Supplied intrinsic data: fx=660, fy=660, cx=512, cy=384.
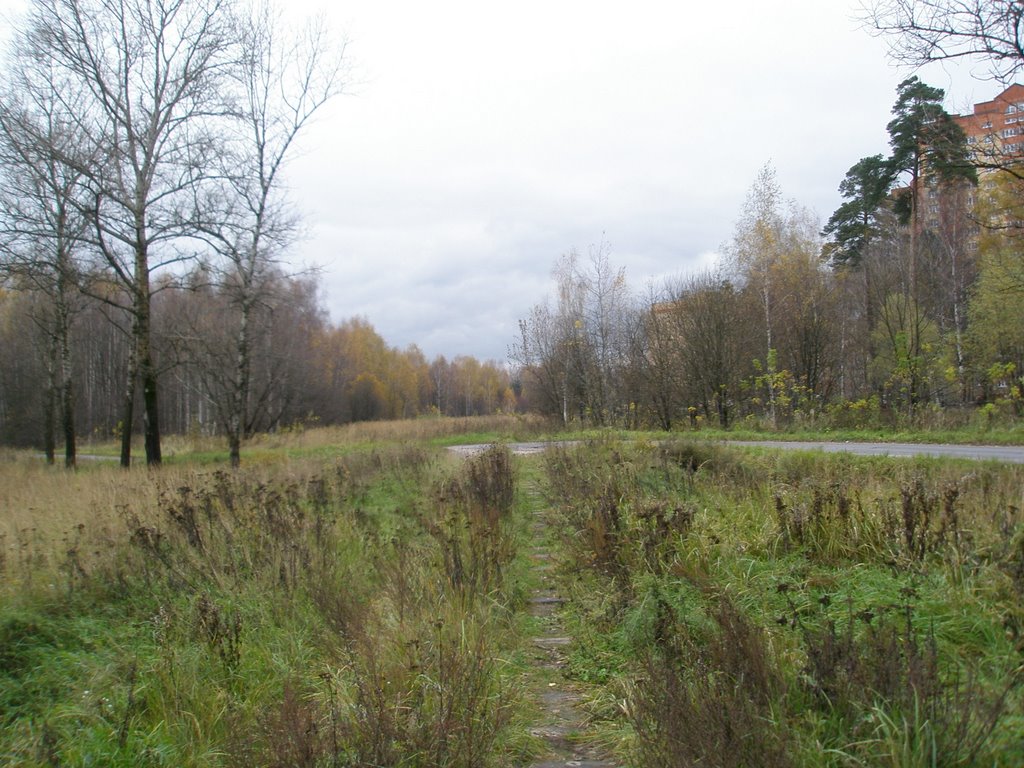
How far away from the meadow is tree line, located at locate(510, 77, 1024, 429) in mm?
15392

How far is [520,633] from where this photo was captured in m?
4.57

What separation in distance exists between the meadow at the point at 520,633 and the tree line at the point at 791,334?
50.5 feet

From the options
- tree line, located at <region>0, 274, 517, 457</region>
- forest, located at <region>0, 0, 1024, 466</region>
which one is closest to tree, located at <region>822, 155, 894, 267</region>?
forest, located at <region>0, 0, 1024, 466</region>

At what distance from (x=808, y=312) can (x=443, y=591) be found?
23043 millimetres

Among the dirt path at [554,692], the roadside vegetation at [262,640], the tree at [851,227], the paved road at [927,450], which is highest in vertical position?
the tree at [851,227]

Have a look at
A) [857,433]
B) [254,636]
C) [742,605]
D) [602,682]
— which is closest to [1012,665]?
[742,605]

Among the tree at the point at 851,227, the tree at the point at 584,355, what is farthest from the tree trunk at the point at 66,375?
the tree at the point at 851,227

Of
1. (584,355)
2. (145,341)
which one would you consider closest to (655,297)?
(584,355)

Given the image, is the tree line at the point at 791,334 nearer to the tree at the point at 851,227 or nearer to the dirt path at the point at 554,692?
the tree at the point at 851,227

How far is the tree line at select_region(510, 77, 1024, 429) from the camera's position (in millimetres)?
21938

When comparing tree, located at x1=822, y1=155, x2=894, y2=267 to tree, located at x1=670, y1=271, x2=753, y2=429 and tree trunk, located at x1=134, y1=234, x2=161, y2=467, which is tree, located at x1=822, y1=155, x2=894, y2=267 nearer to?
tree, located at x1=670, y1=271, x2=753, y2=429

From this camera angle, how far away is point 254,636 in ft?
14.2

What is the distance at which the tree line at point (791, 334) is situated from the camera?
2194cm

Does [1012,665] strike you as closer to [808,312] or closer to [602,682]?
[602,682]
